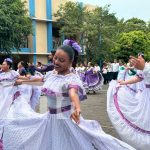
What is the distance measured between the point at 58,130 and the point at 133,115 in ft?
7.73

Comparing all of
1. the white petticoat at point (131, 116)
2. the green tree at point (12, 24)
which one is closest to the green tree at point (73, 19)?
the green tree at point (12, 24)

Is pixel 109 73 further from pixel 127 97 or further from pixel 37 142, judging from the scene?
pixel 37 142

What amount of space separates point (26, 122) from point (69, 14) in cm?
2989

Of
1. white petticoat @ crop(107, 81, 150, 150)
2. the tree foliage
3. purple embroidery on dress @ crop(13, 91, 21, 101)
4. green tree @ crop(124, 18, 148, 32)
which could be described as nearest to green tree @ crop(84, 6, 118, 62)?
the tree foliage

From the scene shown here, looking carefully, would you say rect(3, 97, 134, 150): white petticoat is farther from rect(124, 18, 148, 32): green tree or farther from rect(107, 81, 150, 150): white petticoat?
rect(124, 18, 148, 32): green tree

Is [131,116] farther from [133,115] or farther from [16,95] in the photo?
[16,95]

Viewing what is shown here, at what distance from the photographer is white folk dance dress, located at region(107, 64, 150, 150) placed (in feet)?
19.4

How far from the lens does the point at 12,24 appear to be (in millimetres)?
22844

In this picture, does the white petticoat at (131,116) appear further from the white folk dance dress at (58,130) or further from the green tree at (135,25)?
the green tree at (135,25)

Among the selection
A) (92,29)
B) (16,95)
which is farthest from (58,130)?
(92,29)

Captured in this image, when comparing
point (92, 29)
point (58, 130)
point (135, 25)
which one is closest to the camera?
point (58, 130)

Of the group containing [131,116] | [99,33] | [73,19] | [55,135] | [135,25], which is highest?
[73,19]

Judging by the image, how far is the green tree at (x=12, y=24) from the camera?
22.2 meters

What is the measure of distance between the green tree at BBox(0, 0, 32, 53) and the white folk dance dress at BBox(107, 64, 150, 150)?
15.9 m
